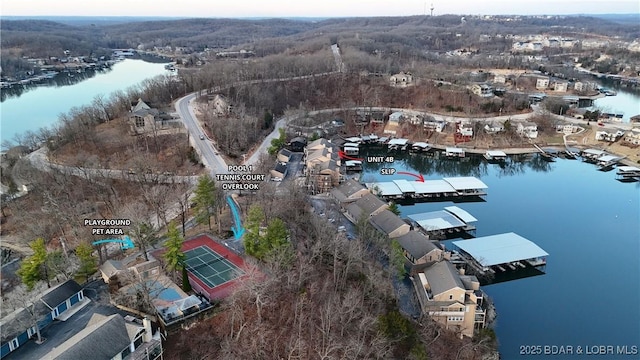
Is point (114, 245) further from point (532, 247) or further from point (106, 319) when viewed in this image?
point (532, 247)

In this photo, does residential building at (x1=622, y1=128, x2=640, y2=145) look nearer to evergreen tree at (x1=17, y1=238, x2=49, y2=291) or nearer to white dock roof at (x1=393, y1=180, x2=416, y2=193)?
white dock roof at (x1=393, y1=180, x2=416, y2=193)

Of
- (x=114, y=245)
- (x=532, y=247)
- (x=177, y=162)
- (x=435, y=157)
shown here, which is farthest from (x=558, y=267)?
(x=177, y=162)

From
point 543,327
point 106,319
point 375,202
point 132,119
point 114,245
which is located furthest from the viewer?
point 132,119

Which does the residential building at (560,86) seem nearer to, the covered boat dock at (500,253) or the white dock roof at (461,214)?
the white dock roof at (461,214)

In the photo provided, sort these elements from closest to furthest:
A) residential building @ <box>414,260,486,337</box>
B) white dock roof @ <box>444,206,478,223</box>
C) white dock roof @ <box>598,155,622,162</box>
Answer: residential building @ <box>414,260,486,337</box>
white dock roof @ <box>444,206,478,223</box>
white dock roof @ <box>598,155,622,162</box>

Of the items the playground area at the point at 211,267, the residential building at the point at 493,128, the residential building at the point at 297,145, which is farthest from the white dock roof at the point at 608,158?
the playground area at the point at 211,267

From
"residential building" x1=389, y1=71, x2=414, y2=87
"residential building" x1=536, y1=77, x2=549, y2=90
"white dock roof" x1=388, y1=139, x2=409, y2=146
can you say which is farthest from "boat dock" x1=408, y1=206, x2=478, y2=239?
"residential building" x1=536, y1=77, x2=549, y2=90

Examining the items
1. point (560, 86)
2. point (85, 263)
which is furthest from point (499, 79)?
point (85, 263)
